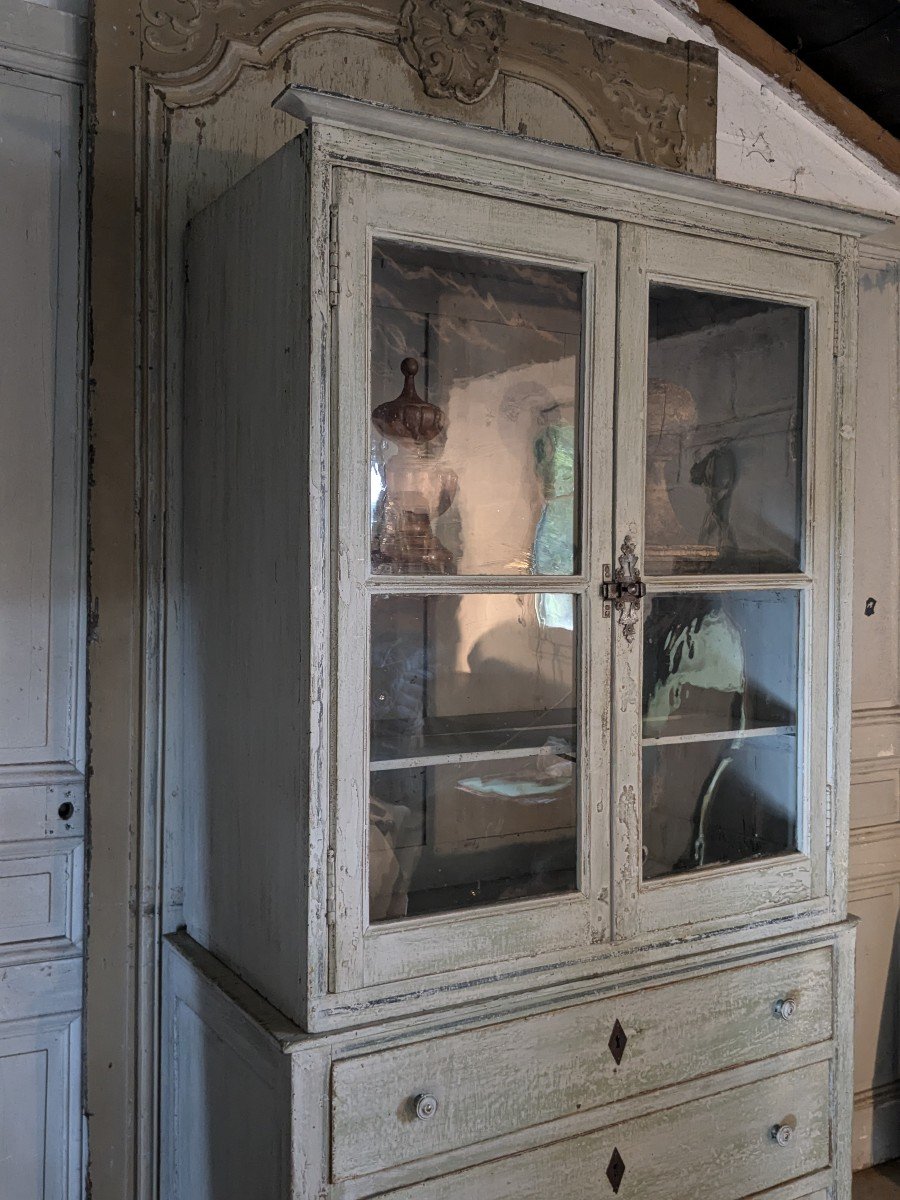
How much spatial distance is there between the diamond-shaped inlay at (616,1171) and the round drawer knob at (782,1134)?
269mm

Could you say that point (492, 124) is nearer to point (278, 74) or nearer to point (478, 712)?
point (278, 74)

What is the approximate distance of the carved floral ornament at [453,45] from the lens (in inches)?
63.2

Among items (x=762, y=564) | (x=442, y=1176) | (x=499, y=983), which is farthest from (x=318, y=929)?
(x=762, y=564)

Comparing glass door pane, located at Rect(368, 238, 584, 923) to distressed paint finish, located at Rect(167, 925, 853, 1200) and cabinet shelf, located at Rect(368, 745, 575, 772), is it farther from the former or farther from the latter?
distressed paint finish, located at Rect(167, 925, 853, 1200)

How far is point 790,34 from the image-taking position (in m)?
1.94

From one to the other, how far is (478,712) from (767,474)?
1.86 ft

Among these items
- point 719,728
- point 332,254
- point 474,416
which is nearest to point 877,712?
point 719,728

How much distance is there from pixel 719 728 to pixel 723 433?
425 mm

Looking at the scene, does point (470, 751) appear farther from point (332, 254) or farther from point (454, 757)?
point (332, 254)

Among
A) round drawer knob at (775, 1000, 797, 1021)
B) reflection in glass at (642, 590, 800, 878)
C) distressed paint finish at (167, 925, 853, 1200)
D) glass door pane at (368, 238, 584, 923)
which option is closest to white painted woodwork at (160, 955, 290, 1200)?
distressed paint finish at (167, 925, 853, 1200)

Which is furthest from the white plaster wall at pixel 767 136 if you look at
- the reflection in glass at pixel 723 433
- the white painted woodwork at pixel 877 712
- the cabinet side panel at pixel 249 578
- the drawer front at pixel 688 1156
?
the drawer front at pixel 688 1156

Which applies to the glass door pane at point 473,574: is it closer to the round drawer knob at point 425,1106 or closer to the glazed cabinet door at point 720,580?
the glazed cabinet door at point 720,580

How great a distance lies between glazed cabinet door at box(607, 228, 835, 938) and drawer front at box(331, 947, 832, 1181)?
0.36 ft

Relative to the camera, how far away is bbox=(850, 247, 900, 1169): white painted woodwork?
2111 mm
